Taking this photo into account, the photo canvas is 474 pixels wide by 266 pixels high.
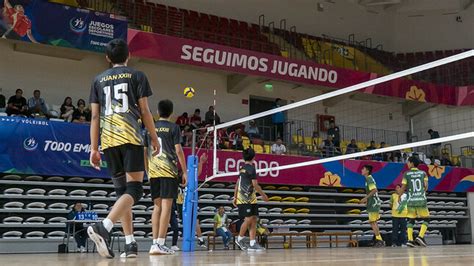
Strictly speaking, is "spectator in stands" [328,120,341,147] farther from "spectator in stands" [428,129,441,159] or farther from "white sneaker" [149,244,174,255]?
"white sneaker" [149,244,174,255]

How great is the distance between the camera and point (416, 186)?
1052 centimetres

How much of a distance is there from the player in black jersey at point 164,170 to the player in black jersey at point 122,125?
1.62 metres

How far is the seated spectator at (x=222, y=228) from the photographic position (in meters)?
12.9

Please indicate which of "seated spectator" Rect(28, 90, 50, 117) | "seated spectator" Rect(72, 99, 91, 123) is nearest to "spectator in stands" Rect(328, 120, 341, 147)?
"seated spectator" Rect(72, 99, 91, 123)

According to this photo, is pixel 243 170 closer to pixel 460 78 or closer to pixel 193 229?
pixel 193 229

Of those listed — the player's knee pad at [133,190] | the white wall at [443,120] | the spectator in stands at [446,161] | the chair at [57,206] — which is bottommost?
the chair at [57,206]

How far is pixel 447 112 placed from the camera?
74.0 ft

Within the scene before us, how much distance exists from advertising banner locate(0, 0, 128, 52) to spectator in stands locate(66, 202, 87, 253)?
14.7 ft

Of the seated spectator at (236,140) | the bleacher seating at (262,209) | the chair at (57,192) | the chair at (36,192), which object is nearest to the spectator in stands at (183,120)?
the seated spectator at (236,140)

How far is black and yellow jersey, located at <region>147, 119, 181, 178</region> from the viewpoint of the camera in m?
6.37

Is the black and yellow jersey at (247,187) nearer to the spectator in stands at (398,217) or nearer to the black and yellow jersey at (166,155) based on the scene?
the black and yellow jersey at (166,155)

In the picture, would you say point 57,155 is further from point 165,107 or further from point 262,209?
point 165,107

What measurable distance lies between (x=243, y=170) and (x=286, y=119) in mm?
10282

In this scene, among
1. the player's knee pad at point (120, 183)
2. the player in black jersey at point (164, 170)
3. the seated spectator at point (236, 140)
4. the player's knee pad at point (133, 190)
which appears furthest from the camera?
the seated spectator at point (236, 140)
